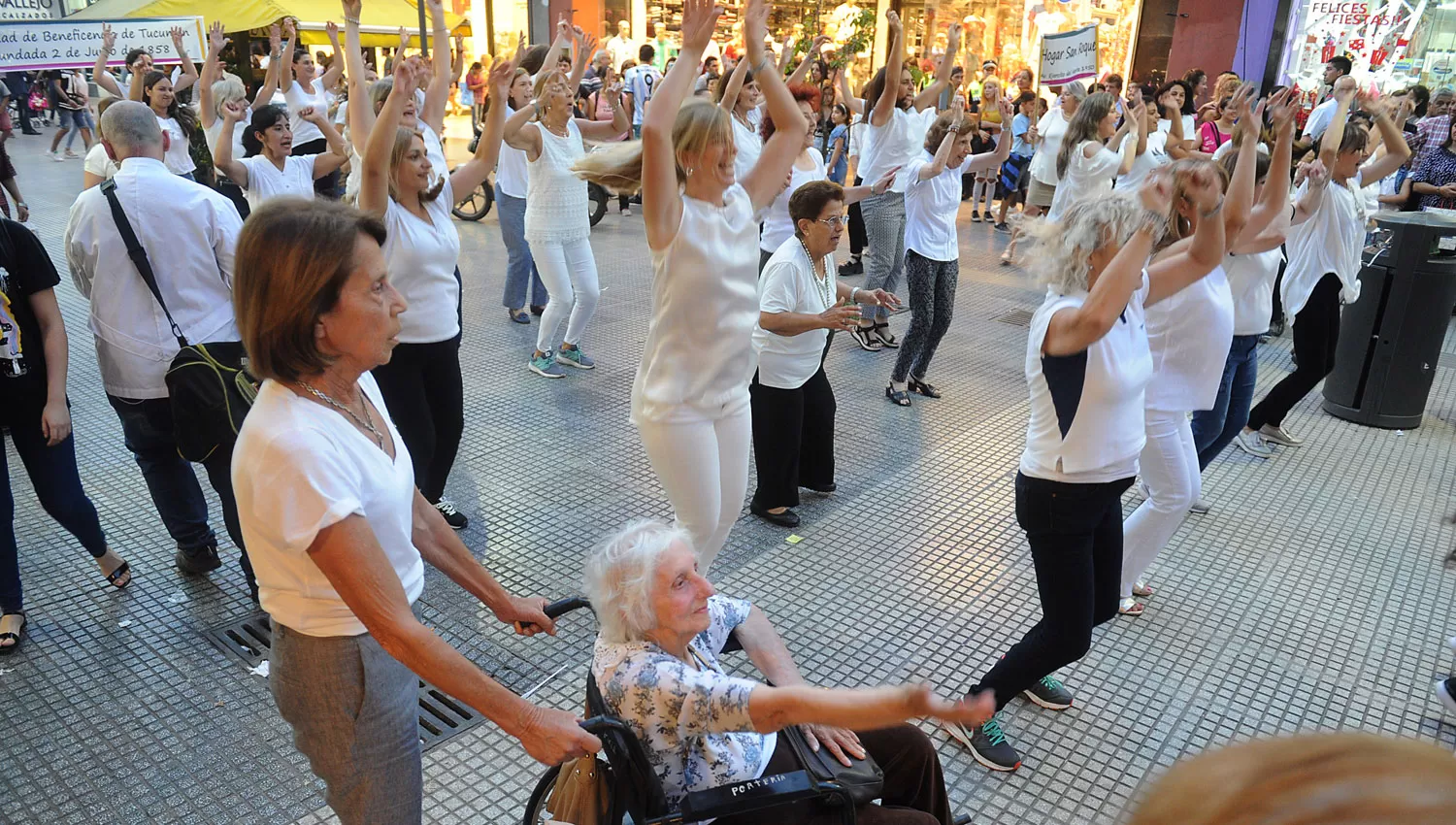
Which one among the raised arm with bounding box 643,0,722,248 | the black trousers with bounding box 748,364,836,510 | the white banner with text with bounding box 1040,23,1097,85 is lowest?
the black trousers with bounding box 748,364,836,510

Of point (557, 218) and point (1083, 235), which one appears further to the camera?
point (557, 218)

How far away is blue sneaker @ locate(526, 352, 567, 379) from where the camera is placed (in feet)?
21.3

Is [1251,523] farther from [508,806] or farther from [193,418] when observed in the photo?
[193,418]

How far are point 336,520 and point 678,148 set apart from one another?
1728 mm

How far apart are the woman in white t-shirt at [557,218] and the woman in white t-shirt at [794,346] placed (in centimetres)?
224

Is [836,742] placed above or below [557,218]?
below

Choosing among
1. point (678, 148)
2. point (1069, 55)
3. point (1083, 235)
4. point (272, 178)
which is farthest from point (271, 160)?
point (1069, 55)

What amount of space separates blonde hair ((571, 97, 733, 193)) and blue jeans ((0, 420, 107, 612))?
2.16m

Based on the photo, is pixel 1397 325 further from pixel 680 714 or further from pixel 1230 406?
pixel 680 714

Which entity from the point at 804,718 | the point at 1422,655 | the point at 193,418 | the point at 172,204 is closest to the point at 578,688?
the point at 193,418

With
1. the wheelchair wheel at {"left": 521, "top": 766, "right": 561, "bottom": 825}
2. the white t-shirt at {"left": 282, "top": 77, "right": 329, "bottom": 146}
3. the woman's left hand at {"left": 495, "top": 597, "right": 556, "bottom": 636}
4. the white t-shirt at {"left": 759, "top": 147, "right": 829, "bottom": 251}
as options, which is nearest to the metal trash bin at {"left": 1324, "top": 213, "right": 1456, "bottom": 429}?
the white t-shirt at {"left": 759, "top": 147, "right": 829, "bottom": 251}

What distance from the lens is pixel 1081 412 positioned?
2.76 meters

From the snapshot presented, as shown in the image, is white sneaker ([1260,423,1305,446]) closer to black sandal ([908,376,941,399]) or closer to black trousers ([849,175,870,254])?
black sandal ([908,376,941,399])

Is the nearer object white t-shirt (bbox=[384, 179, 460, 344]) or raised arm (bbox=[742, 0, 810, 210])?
raised arm (bbox=[742, 0, 810, 210])
